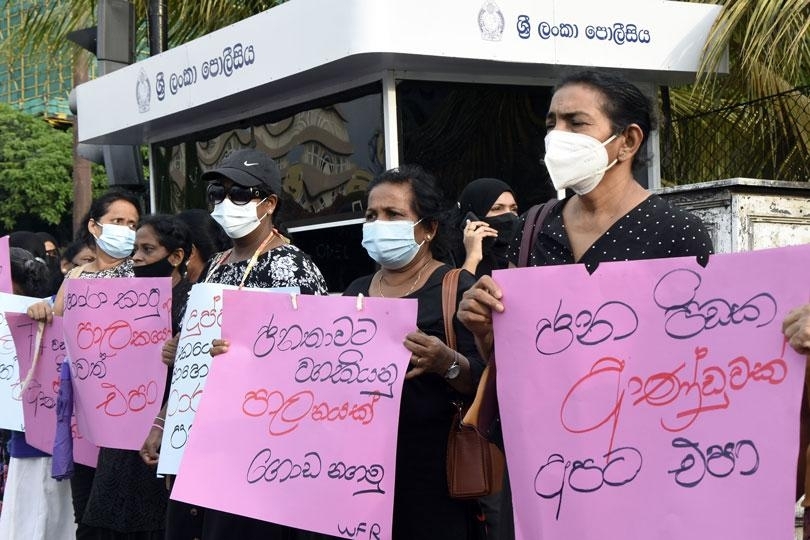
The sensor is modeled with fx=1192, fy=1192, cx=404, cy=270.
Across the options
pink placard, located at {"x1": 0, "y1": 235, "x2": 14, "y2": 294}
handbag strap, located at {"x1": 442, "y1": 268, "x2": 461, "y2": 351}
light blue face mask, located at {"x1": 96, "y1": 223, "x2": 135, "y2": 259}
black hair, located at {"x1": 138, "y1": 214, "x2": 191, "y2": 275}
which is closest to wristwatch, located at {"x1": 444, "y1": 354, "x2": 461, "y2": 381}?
handbag strap, located at {"x1": 442, "y1": 268, "x2": 461, "y2": 351}

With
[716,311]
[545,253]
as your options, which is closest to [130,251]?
[545,253]

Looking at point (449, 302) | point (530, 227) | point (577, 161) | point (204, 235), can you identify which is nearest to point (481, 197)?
point (204, 235)

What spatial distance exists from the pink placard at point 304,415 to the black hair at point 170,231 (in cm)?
135

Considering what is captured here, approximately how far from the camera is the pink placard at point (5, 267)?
6074 mm

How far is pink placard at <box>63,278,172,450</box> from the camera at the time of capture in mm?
5004

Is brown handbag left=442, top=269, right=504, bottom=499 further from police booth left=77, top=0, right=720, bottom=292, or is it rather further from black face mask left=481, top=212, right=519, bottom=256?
police booth left=77, top=0, right=720, bottom=292

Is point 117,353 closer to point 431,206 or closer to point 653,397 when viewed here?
point 431,206

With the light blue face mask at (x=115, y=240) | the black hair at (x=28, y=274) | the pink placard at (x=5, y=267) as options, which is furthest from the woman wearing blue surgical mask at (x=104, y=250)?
the black hair at (x=28, y=274)

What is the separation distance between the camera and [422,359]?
3.63 metres

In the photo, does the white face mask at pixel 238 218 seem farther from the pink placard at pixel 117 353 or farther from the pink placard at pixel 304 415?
the pink placard at pixel 117 353

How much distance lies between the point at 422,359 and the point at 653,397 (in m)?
0.98

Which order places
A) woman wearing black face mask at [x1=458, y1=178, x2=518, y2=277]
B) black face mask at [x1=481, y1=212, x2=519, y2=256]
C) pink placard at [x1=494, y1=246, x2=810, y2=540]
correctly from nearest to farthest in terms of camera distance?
pink placard at [x1=494, y1=246, x2=810, y2=540]
woman wearing black face mask at [x1=458, y1=178, x2=518, y2=277]
black face mask at [x1=481, y1=212, x2=519, y2=256]

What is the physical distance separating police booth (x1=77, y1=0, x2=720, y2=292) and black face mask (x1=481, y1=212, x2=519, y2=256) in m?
1.49

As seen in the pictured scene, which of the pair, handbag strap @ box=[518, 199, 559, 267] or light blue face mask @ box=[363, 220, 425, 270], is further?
light blue face mask @ box=[363, 220, 425, 270]
